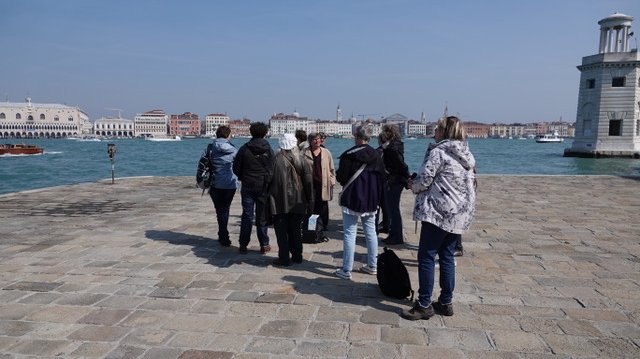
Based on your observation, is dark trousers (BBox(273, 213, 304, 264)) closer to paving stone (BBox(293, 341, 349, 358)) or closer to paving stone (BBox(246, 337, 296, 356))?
paving stone (BBox(246, 337, 296, 356))

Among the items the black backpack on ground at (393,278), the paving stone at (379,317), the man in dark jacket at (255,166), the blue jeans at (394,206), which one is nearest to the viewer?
the paving stone at (379,317)

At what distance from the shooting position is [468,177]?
3818 mm

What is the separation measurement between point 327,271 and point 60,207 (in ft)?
25.4

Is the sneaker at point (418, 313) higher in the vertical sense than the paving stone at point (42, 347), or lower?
higher

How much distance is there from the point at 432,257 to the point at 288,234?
227 centimetres

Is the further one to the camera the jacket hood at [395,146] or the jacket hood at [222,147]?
the jacket hood at [222,147]

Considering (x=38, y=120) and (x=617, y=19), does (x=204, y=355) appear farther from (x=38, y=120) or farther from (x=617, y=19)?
(x=38, y=120)

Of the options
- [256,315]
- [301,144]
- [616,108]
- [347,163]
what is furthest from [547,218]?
[616,108]

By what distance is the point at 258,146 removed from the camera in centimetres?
576

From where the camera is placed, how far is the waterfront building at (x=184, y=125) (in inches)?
7534

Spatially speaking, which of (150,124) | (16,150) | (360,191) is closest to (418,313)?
(360,191)

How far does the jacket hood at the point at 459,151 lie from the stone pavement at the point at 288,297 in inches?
55.7

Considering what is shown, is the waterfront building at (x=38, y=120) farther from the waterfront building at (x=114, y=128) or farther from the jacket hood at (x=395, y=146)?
the jacket hood at (x=395, y=146)

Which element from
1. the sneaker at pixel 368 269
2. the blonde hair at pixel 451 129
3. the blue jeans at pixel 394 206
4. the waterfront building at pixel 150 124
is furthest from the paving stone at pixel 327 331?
the waterfront building at pixel 150 124
